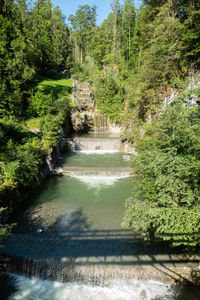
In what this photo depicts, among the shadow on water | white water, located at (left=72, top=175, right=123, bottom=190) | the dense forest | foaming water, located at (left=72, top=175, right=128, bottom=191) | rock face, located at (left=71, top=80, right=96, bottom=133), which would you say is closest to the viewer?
the dense forest

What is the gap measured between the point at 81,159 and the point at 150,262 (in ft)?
32.9

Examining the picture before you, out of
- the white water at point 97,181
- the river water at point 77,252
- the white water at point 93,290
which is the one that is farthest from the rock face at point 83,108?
the white water at point 93,290

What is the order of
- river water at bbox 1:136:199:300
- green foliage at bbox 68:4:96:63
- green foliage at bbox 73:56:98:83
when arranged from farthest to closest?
1. green foliage at bbox 68:4:96:63
2. green foliage at bbox 73:56:98:83
3. river water at bbox 1:136:199:300

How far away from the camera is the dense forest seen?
464cm

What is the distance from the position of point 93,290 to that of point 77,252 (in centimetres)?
122

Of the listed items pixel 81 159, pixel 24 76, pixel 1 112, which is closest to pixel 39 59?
pixel 24 76

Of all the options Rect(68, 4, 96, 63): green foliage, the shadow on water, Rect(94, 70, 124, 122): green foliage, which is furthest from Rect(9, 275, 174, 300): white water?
Rect(68, 4, 96, 63): green foliage

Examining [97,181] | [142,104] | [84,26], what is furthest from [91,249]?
[84,26]

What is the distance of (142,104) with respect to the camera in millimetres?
14305

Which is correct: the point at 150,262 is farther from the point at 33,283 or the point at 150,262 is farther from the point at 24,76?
the point at 24,76

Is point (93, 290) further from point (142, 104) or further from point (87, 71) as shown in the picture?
point (87, 71)

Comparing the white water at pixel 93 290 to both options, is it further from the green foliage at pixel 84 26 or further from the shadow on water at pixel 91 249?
the green foliage at pixel 84 26

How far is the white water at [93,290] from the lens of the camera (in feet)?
15.4

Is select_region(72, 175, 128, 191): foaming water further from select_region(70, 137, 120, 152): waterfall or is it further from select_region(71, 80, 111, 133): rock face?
select_region(71, 80, 111, 133): rock face
